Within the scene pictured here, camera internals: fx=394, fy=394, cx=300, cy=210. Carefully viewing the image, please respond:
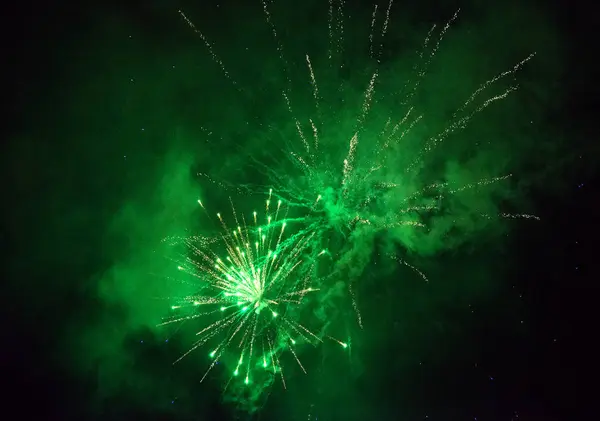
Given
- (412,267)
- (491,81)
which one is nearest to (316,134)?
(412,267)

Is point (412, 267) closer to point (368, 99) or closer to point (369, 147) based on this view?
point (369, 147)

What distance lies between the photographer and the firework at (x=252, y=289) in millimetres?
13562

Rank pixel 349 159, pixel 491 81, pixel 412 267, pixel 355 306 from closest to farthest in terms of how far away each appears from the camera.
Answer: pixel 349 159
pixel 491 81
pixel 355 306
pixel 412 267

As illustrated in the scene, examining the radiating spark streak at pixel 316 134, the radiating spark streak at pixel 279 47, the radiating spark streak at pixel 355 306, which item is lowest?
the radiating spark streak at pixel 355 306

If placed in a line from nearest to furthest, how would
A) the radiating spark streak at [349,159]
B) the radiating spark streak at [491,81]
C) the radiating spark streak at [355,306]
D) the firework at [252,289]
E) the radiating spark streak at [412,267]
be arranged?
the firework at [252,289], the radiating spark streak at [349,159], the radiating spark streak at [491,81], the radiating spark streak at [355,306], the radiating spark streak at [412,267]

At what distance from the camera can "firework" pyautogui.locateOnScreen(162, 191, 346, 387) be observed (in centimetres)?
1356

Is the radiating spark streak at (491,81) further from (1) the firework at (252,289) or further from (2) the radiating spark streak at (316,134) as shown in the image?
(1) the firework at (252,289)

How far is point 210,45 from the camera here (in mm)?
14438

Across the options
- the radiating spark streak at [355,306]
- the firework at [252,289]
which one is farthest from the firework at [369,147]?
the radiating spark streak at [355,306]

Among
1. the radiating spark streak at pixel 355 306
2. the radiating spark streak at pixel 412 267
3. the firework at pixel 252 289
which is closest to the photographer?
the firework at pixel 252 289

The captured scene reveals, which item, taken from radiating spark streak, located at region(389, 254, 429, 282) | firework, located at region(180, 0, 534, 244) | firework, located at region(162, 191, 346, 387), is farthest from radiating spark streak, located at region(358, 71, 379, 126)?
radiating spark streak, located at region(389, 254, 429, 282)

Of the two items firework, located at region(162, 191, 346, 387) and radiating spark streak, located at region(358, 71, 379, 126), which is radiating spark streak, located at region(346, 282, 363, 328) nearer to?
firework, located at region(162, 191, 346, 387)

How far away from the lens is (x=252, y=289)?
13039mm

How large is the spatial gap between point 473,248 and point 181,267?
1140 centimetres
